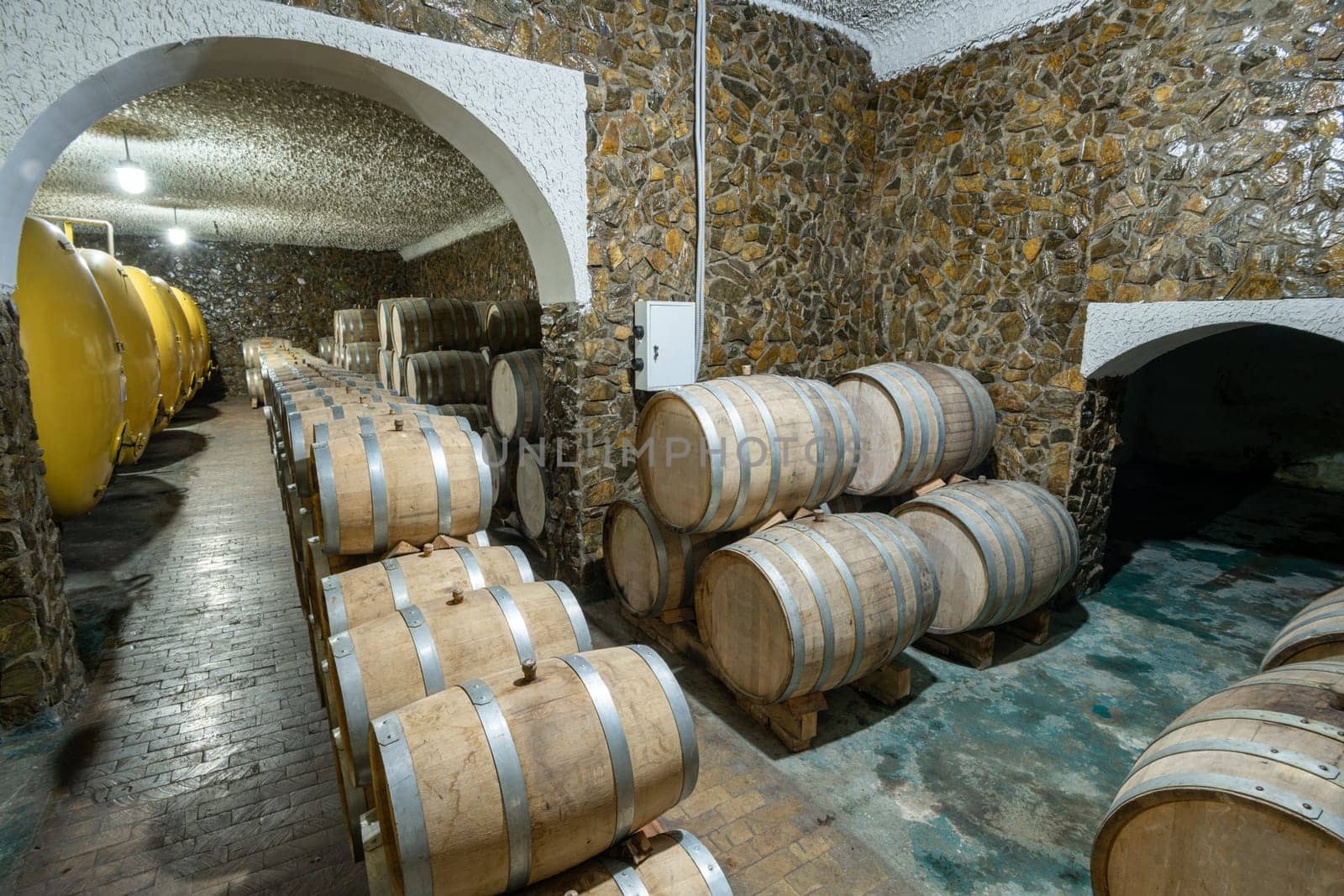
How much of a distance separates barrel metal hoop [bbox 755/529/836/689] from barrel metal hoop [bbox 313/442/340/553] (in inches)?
80.0

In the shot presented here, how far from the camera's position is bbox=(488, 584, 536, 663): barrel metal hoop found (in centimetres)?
204

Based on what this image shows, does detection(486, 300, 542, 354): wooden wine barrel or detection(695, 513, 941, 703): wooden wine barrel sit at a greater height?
detection(486, 300, 542, 354): wooden wine barrel

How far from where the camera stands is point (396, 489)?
280 centimetres

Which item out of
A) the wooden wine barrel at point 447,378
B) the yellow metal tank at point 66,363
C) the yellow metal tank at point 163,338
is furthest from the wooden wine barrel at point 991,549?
the yellow metal tank at point 163,338

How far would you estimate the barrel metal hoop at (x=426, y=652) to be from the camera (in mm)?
1901

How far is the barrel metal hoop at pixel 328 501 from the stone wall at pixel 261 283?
15.4 m

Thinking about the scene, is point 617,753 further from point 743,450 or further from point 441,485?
point 743,450

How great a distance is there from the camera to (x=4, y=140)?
2561 mm

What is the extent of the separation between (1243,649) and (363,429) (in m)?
5.46

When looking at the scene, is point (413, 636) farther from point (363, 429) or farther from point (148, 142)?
point (148, 142)

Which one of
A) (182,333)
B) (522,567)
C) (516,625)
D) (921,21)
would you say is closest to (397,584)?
(522,567)

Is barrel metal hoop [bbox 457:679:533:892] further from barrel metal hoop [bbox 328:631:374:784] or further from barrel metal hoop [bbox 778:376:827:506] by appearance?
barrel metal hoop [bbox 778:376:827:506]

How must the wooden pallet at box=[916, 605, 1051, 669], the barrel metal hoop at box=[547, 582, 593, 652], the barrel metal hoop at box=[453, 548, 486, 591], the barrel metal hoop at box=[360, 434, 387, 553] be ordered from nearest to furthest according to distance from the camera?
1. the barrel metal hoop at box=[547, 582, 593, 652]
2. the barrel metal hoop at box=[453, 548, 486, 591]
3. the barrel metal hoop at box=[360, 434, 387, 553]
4. the wooden pallet at box=[916, 605, 1051, 669]

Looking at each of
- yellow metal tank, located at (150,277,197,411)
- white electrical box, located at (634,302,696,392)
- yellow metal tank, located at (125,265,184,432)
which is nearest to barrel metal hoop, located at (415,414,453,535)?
white electrical box, located at (634,302,696,392)
